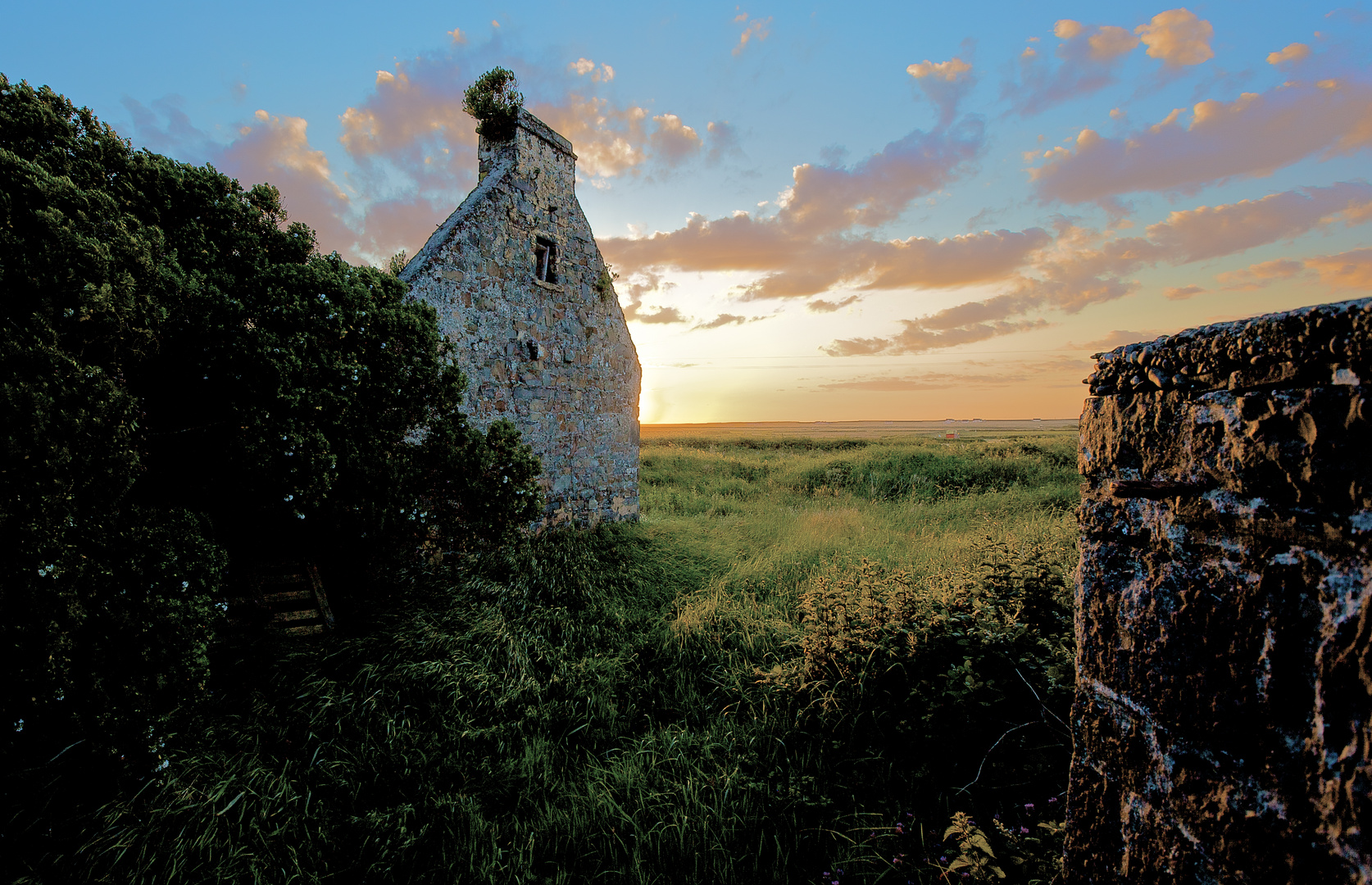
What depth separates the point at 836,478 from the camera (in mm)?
15742

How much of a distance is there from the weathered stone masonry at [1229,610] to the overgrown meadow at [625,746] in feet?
5.29

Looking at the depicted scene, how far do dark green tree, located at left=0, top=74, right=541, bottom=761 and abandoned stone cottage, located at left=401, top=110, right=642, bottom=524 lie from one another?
6.09 ft

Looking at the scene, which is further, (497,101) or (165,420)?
(497,101)

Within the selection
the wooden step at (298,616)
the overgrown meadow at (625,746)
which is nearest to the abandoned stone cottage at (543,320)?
the overgrown meadow at (625,746)

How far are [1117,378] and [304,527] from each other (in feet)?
20.8

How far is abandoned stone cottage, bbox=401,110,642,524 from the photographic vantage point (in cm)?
762

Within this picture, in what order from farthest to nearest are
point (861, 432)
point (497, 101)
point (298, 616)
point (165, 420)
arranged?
1. point (861, 432)
2. point (497, 101)
3. point (298, 616)
4. point (165, 420)

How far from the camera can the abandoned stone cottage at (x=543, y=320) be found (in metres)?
7.62

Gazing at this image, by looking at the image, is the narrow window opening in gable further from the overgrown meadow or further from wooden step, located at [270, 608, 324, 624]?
wooden step, located at [270, 608, 324, 624]

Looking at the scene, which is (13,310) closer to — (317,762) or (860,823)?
(317,762)

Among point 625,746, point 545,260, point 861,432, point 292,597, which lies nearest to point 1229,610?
point 625,746

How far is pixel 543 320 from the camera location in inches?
343

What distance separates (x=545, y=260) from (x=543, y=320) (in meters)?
0.99

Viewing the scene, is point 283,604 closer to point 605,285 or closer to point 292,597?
point 292,597
